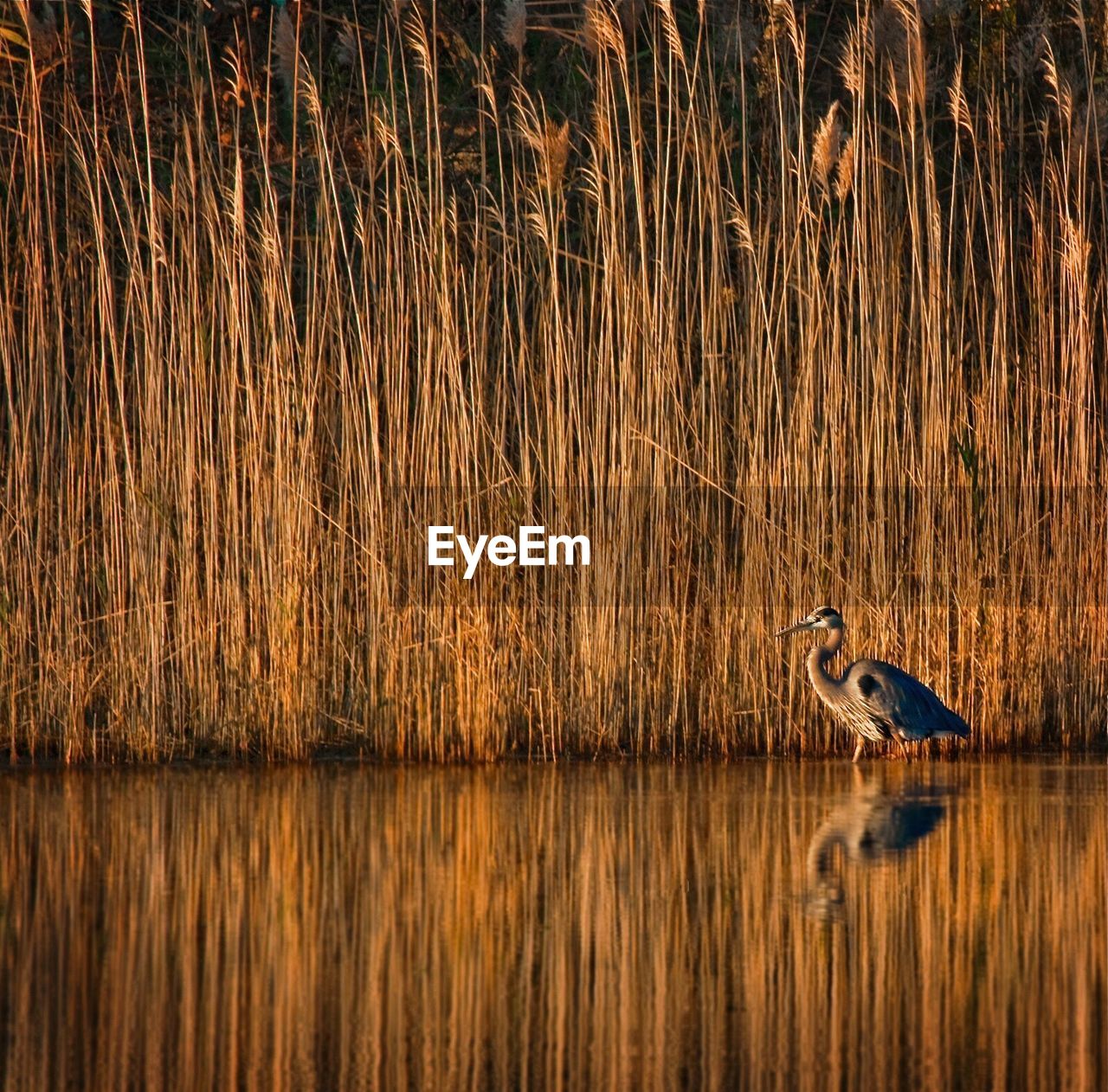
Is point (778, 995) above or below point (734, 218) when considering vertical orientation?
below

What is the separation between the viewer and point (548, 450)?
25.7 ft

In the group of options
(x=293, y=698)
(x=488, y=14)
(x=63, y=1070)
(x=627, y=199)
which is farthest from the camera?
(x=488, y=14)

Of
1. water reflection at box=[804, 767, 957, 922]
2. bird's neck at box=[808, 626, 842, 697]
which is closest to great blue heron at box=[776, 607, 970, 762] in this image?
bird's neck at box=[808, 626, 842, 697]

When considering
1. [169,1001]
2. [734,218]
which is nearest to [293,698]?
[734,218]

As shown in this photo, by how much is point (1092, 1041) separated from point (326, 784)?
367 centimetres

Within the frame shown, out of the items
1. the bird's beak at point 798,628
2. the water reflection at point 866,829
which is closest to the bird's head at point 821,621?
the bird's beak at point 798,628

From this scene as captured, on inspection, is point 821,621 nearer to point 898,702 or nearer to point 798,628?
point 798,628

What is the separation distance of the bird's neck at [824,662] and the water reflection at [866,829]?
1.08 ft

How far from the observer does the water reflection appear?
5.33m

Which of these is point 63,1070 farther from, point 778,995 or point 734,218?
point 734,218

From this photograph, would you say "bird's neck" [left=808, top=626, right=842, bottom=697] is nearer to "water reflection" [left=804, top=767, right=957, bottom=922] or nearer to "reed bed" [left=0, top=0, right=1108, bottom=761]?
"reed bed" [left=0, top=0, right=1108, bottom=761]

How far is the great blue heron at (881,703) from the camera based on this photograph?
7441 mm

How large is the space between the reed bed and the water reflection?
0.82 meters

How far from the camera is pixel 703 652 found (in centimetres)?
785
